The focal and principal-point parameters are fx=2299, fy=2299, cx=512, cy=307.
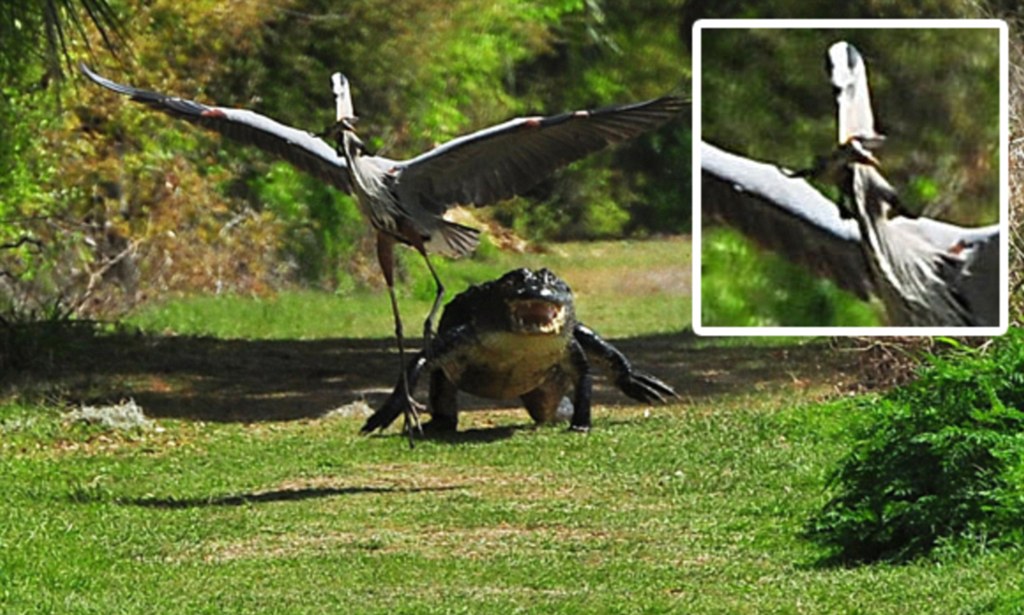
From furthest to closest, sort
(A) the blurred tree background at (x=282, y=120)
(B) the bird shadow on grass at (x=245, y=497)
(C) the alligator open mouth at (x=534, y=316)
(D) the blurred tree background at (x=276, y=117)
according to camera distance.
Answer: (A) the blurred tree background at (x=282, y=120)
(D) the blurred tree background at (x=276, y=117)
(C) the alligator open mouth at (x=534, y=316)
(B) the bird shadow on grass at (x=245, y=497)

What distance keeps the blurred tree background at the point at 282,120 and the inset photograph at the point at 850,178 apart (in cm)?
1246

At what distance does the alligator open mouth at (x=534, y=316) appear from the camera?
1462 centimetres

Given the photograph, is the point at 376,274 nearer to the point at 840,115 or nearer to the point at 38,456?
the point at 38,456

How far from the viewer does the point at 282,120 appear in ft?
87.9

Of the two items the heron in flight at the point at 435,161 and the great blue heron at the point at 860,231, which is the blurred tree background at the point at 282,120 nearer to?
the heron in flight at the point at 435,161

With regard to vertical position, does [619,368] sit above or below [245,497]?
above

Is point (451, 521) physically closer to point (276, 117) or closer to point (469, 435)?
point (469, 435)

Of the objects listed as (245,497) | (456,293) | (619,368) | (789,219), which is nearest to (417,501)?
(245,497)

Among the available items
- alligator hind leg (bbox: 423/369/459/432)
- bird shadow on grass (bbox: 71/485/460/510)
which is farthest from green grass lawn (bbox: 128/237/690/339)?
bird shadow on grass (bbox: 71/485/460/510)

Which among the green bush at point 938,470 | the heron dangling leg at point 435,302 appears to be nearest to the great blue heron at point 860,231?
the green bush at point 938,470

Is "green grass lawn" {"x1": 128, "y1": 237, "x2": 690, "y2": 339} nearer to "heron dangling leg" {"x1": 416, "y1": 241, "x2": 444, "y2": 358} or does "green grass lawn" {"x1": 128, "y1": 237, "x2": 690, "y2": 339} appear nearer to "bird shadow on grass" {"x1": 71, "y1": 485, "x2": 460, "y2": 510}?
"heron dangling leg" {"x1": 416, "y1": 241, "x2": 444, "y2": 358}

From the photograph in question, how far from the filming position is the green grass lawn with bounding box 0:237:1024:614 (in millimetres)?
8766

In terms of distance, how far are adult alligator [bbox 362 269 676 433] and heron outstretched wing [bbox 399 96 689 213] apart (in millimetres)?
798

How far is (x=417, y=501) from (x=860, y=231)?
284 inches
